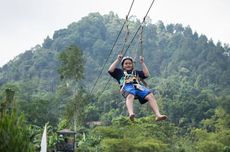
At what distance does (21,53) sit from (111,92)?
44.7 meters

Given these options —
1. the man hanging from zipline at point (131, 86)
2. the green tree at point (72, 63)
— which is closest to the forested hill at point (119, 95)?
the green tree at point (72, 63)

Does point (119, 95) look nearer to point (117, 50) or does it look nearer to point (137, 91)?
point (117, 50)

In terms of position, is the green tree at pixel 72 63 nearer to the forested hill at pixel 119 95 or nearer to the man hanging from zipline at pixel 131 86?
the forested hill at pixel 119 95

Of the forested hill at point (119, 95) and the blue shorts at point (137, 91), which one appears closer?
the blue shorts at point (137, 91)

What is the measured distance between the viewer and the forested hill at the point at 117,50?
85938mm

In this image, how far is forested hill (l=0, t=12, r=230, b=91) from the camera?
282 ft

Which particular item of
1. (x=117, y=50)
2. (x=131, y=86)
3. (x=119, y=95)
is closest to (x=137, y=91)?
(x=131, y=86)

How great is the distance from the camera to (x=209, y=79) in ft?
269

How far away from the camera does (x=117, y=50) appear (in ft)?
313

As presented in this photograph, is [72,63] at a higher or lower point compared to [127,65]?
higher

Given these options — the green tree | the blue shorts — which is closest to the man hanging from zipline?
the blue shorts

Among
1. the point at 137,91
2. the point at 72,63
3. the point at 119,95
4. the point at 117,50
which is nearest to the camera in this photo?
the point at 137,91

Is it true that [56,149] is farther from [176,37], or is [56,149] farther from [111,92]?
[176,37]

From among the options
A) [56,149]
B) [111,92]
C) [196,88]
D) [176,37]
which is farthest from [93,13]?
[56,149]
